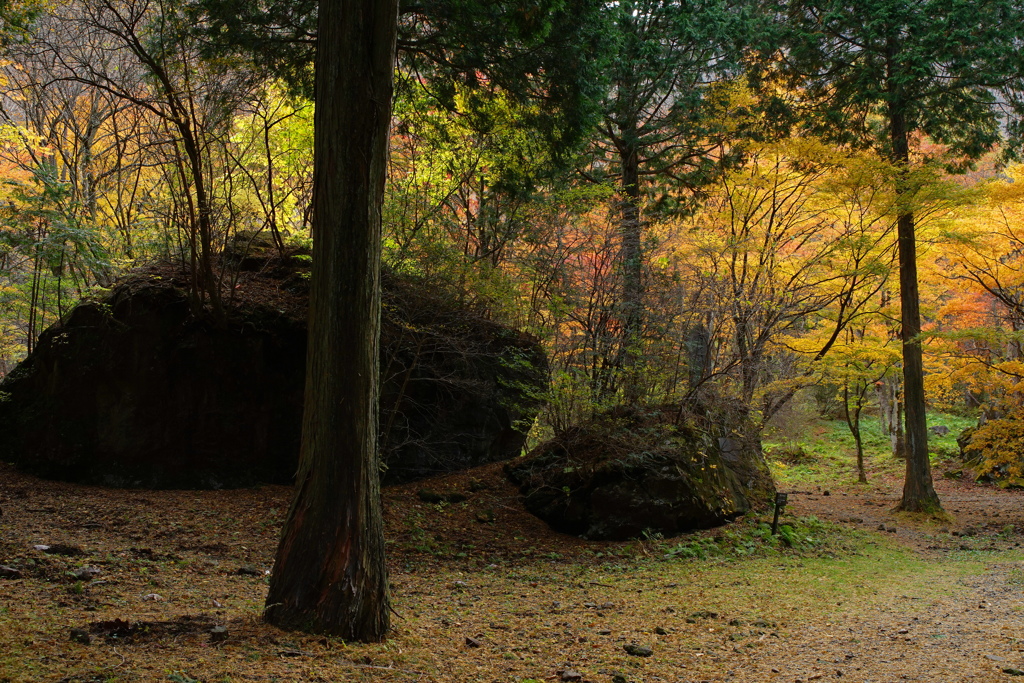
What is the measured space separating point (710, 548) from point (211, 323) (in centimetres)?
696

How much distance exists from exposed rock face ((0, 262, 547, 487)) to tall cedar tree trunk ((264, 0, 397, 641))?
13.5 feet

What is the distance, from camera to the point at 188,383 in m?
8.26

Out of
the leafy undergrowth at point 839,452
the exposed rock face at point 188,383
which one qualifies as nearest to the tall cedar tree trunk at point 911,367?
the leafy undergrowth at point 839,452

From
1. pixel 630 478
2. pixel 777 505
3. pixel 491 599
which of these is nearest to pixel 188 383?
pixel 491 599

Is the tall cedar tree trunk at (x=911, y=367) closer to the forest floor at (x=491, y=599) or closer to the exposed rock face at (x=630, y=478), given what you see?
the forest floor at (x=491, y=599)

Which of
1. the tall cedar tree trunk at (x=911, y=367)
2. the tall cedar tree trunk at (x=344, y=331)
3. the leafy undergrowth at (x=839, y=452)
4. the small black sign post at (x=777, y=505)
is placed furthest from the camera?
the leafy undergrowth at (x=839, y=452)

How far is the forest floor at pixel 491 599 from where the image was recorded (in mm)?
3377

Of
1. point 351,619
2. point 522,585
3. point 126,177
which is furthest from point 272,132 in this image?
point 351,619

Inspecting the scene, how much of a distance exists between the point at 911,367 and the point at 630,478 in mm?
7617

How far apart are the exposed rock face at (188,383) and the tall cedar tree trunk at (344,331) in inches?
162

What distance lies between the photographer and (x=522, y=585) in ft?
20.8

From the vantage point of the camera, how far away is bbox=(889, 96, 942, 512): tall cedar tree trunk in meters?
12.6

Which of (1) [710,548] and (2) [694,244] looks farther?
(2) [694,244]

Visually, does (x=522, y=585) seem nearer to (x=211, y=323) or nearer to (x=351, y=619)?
(x=351, y=619)
